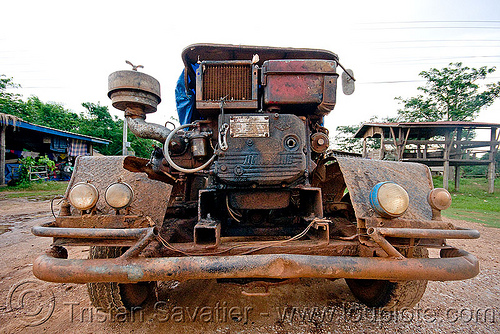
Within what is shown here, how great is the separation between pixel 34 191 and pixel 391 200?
14.6 metres

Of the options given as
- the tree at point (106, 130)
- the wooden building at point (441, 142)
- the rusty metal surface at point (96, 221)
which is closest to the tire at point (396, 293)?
the rusty metal surface at point (96, 221)

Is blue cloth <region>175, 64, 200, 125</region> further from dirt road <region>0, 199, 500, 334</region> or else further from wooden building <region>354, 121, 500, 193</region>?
wooden building <region>354, 121, 500, 193</region>

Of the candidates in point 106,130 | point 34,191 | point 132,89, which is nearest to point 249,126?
point 132,89

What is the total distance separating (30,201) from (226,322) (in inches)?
411

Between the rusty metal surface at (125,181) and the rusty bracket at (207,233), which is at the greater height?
the rusty metal surface at (125,181)

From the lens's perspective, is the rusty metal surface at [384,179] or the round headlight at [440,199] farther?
the rusty metal surface at [384,179]

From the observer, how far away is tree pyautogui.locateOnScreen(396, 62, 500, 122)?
1891 centimetres

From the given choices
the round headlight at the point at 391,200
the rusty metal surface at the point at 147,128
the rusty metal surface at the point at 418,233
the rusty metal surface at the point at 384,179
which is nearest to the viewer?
the rusty metal surface at the point at 418,233

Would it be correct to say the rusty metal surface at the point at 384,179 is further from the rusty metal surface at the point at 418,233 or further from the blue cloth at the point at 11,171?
the blue cloth at the point at 11,171

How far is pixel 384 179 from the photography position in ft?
7.31

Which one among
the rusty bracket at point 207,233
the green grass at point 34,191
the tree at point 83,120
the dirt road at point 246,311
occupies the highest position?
the tree at point 83,120

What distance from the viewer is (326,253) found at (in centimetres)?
183

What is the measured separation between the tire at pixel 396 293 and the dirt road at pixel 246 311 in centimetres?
12

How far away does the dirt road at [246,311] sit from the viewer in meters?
2.04
